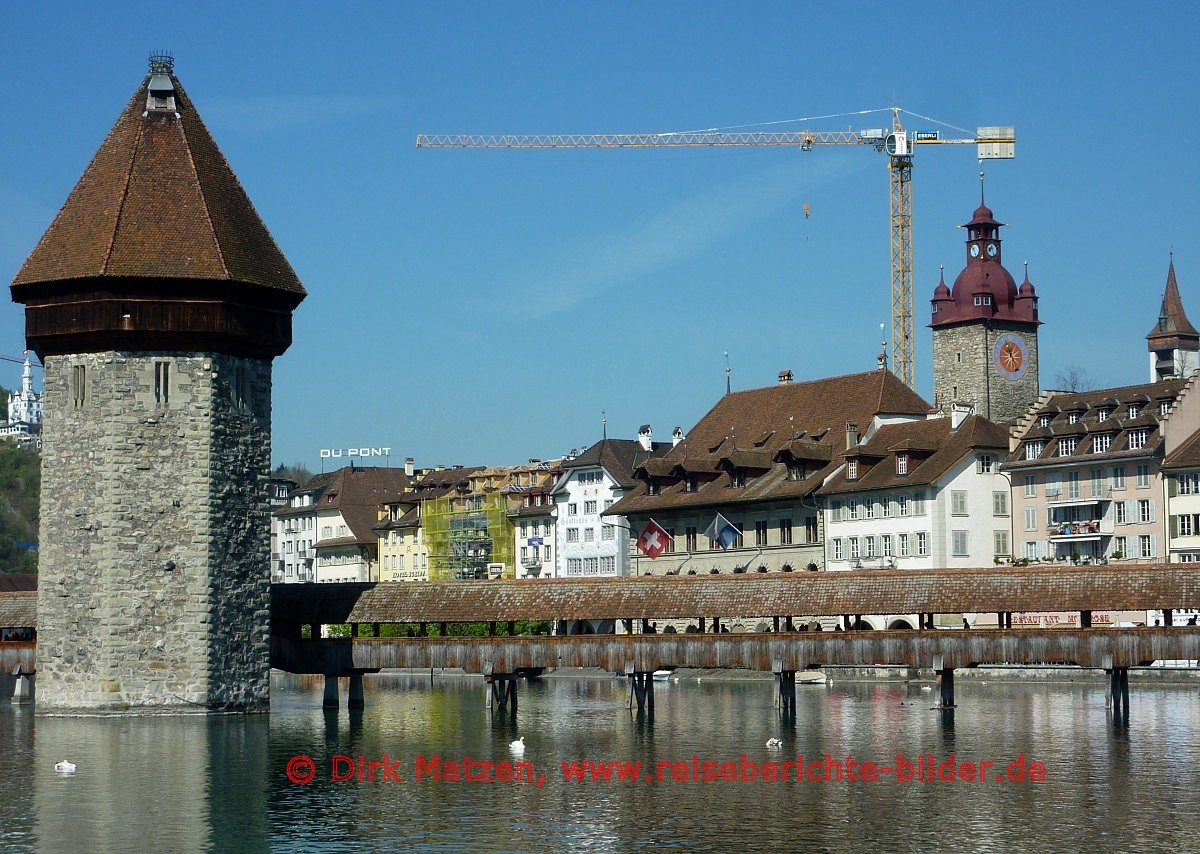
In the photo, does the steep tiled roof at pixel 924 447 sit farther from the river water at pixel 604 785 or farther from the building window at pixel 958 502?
the river water at pixel 604 785

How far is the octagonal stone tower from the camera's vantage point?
122 ft

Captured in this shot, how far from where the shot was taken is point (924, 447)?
64000 millimetres

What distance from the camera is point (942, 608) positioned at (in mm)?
38000

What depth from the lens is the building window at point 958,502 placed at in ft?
206

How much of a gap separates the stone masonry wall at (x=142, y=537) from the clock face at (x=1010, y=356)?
183ft

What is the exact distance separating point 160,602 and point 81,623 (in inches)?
66.7

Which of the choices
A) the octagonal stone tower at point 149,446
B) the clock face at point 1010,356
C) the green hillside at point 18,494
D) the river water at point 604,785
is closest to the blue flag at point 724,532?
the river water at point 604,785

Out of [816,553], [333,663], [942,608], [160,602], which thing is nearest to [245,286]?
[160,602]

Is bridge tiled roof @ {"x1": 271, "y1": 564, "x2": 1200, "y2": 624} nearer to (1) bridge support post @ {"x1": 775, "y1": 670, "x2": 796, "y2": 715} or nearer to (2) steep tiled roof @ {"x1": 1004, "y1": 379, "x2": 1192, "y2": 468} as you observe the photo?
(1) bridge support post @ {"x1": 775, "y1": 670, "x2": 796, "y2": 715}

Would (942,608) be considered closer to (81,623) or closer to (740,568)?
(81,623)

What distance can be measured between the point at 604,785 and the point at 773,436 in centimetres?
4489

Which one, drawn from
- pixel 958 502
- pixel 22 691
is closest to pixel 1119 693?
pixel 958 502

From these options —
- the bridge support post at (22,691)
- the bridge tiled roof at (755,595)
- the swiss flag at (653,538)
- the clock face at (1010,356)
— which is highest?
the clock face at (1010,356)

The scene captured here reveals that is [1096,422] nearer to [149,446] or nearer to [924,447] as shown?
[924,447]
